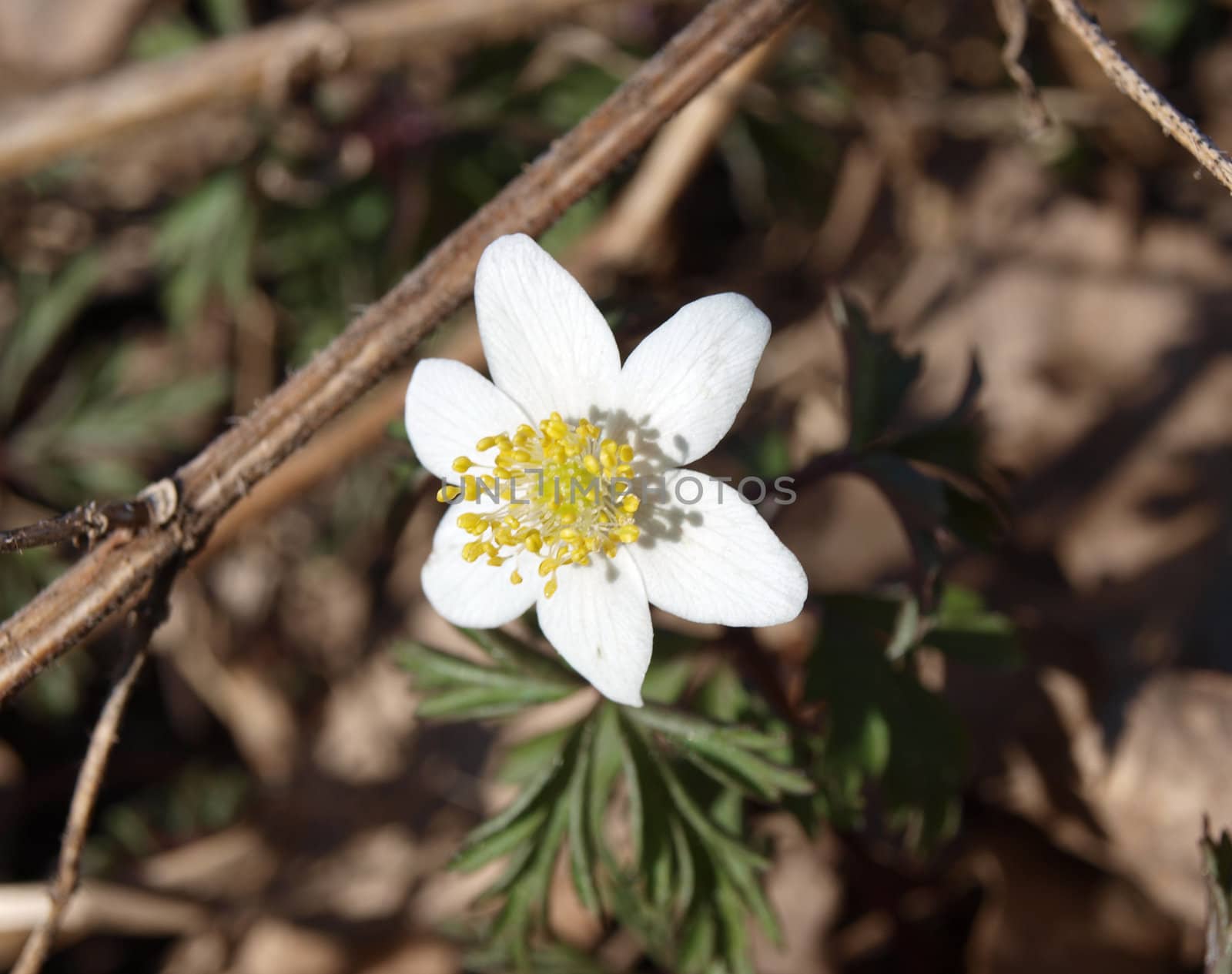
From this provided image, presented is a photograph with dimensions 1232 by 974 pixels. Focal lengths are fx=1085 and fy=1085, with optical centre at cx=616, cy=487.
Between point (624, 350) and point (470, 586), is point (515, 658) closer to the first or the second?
point (470, 586)

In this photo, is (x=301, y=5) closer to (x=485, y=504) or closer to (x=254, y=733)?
(x=254, y=733)

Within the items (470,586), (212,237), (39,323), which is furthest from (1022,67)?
(39,323)

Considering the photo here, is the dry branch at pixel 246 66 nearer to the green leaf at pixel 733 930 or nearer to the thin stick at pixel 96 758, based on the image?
the thin stick at pixel 96 758

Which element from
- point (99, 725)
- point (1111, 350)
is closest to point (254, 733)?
point (99, 725)

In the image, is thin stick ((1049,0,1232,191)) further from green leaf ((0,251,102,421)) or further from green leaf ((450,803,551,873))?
green leaf ((0,251,102,421))

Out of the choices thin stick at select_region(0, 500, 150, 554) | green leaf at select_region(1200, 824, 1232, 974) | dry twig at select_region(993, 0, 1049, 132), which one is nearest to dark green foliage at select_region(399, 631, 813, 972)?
thin stick at select_region(0, 500, 150, 554)

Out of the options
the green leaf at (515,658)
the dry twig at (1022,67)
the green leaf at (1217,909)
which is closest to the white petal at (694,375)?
the green leaf at (515,658)

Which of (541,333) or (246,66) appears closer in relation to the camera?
(541,333)

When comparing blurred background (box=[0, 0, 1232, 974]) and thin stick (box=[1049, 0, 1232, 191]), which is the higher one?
thin stick (box=[1049, 0, 1232, 191])
